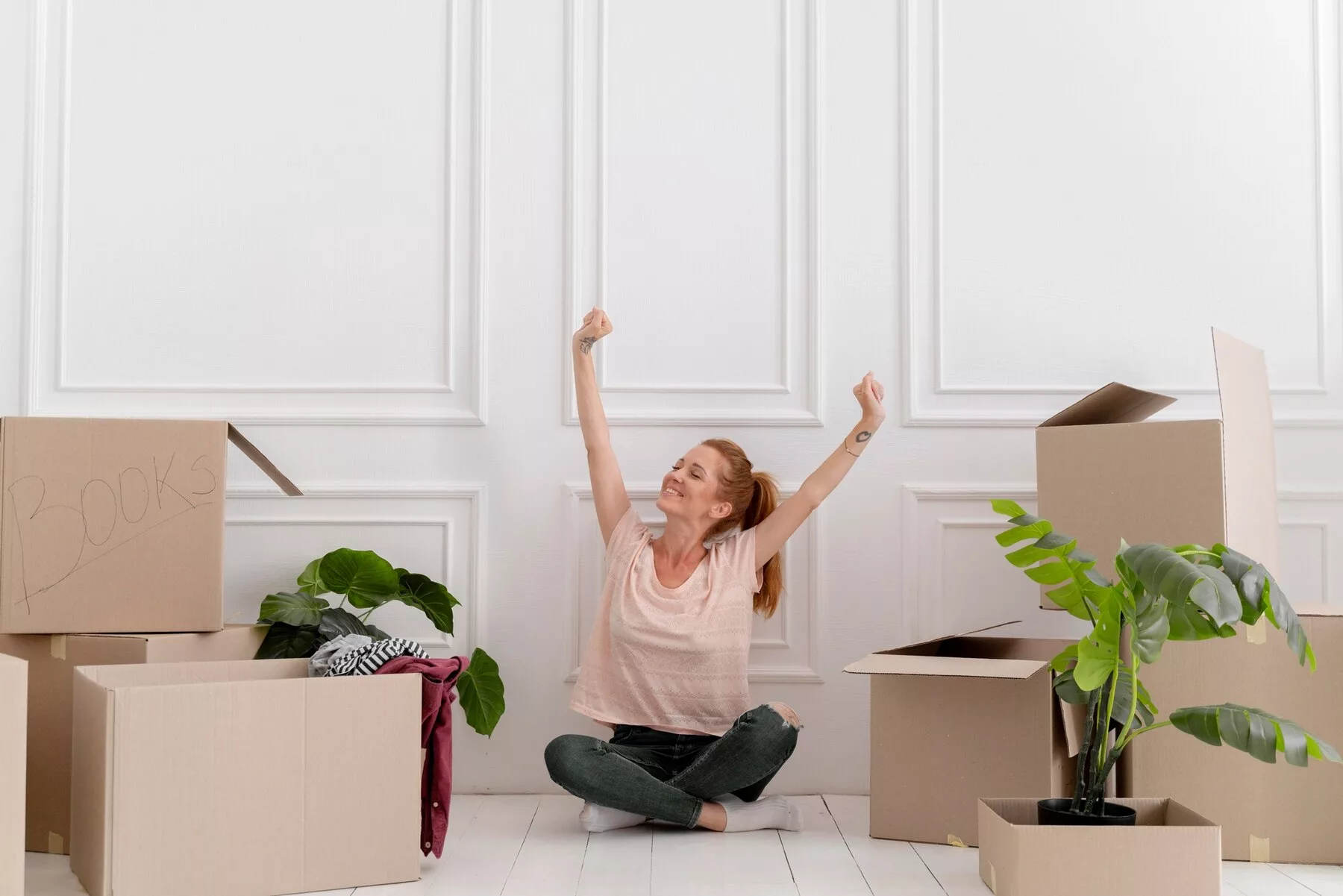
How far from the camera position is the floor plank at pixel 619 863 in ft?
5.52

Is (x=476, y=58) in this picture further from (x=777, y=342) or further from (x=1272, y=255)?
(x=1272, y=255)

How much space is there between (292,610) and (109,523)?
351 mm

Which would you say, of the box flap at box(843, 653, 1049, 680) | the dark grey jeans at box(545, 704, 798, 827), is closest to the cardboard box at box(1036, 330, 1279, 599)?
the box flap at box(843, 653, 1049, 680)

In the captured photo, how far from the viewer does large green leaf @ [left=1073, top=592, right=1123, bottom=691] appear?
1523 mm

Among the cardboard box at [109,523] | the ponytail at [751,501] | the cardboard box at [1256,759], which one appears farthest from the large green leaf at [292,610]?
the cardboard box at [1256,759]

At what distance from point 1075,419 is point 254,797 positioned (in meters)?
1.62

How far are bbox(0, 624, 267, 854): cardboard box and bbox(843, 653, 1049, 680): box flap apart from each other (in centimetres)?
120

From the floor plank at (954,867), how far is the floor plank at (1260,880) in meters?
0.40

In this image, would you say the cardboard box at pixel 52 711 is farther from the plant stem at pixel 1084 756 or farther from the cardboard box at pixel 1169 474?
the cardboard box at pixel 1169 474

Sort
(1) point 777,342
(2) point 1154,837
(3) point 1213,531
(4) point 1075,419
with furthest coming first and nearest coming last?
(1) point 777,342
(4) point 1075,419
(3) point 1213,531
(2) point 1154,837

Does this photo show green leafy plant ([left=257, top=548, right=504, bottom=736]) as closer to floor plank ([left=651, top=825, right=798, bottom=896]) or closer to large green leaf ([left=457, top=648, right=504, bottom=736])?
large green leaf ([left=457, top=648, right=504, bottom=736])

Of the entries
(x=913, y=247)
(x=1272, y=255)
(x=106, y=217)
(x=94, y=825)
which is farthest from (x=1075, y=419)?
(x=106, y=217)

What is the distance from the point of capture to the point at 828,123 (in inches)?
95.4

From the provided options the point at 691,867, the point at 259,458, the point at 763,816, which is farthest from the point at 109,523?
the point at 763,816
